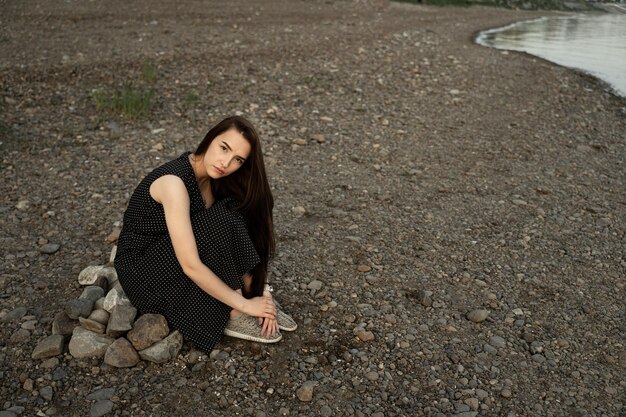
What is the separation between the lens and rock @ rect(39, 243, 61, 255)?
16.4ft

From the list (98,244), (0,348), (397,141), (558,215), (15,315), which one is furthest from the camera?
(397,141)

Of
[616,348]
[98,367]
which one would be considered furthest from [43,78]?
[616,348]

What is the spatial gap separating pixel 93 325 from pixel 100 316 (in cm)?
10

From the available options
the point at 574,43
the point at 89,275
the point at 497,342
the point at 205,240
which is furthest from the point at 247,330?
the point at 574,43

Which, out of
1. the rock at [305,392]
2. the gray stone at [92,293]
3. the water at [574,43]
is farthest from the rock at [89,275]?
the water at [574,43]

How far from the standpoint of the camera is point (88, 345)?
3789 mm

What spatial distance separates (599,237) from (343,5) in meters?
15.5

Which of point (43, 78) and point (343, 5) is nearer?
point (43, 78)

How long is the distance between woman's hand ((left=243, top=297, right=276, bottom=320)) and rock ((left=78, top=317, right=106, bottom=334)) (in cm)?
87

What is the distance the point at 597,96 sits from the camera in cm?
1109

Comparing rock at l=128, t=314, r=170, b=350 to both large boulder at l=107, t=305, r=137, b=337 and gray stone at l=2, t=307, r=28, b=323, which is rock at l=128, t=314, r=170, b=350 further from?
gray stone at l=2, t=307, r=28, b=323

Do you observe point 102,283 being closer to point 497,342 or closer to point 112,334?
point 112,334

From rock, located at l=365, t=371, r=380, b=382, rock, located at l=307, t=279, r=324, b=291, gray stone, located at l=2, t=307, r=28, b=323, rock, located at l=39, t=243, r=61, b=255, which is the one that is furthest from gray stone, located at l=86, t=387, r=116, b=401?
rock, located at l=39, t=243, r=61, b=255

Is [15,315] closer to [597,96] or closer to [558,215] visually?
[558,215]
